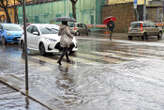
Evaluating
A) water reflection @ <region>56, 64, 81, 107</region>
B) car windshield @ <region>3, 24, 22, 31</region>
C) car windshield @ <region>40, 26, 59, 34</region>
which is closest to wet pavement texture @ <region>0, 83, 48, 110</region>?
water reflection @ <region>56, 64, 81, 107</region>

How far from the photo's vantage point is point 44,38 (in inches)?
499

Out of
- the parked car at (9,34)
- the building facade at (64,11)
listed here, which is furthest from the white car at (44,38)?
the building facade at (64,11)

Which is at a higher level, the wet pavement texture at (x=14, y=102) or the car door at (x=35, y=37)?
the car door at (x=35, y=37)

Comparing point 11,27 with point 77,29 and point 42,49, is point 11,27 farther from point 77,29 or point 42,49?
point 77,29

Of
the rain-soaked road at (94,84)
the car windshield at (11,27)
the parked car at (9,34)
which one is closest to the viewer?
the rain-soaked road at (94,84)

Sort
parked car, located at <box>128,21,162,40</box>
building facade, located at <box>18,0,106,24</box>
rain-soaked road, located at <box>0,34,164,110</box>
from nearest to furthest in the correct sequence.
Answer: rain-soaked road, located at <box>0,34,164,110</box>, parked car, located at <box>128,21,162,40</box>, building facade, located at <box>18,0,106,24</box>

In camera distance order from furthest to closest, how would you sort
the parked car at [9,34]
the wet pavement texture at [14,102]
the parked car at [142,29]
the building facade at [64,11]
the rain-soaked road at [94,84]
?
the building facade at [64,11] < the parked car at [142,29] < the parked car at [9,34] < the rain-soaked road at [94,84] < the wet pavement texture at [14,102]

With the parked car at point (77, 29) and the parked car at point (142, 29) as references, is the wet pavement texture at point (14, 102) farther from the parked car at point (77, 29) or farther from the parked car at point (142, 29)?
the parked car at point (77, 29)

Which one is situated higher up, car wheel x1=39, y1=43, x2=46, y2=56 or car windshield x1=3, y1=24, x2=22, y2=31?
car windshield x1=3, y1=24, x2=22, y2=31

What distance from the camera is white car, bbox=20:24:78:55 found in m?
12.4

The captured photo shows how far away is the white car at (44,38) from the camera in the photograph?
12352 mm

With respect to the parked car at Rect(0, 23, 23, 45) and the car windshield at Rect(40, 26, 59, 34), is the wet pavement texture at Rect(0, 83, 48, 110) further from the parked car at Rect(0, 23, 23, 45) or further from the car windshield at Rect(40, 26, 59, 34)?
the parked car at Rect(0, 23, 23, 45)

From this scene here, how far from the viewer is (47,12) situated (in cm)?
4891

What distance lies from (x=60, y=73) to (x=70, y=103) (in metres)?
3.02
